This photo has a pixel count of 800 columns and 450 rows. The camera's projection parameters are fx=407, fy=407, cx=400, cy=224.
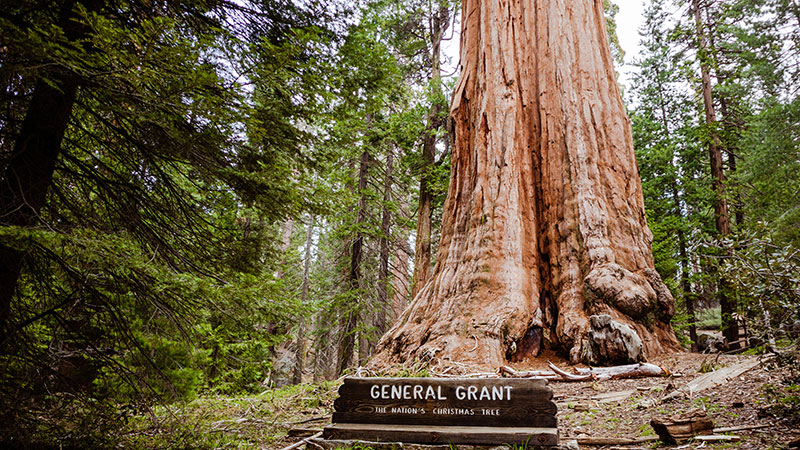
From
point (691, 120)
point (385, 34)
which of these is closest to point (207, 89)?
point (385, 34)

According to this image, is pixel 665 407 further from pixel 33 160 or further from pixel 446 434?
pixel 33 160

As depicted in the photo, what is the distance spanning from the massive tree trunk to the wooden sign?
212 cm

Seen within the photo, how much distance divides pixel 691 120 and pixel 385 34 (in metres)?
14.4

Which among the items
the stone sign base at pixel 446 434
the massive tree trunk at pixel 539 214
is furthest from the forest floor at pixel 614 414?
the massive tree trunk at pixel 539 214

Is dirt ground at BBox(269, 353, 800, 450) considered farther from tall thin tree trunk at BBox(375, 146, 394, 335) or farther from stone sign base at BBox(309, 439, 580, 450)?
tall thin tree trunk at BBox(375, 146, 394, 335)

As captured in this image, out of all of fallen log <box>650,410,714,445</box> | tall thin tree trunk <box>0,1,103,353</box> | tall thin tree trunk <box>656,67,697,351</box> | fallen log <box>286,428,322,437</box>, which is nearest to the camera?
fallen log <box>650,410,714,445</box>

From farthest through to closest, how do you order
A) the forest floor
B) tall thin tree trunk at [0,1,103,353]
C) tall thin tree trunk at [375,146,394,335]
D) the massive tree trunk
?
1. tall thin tree trunk at [375,146,394,335]
2. the massive tree trunk
3. tall thin tree trunk at [0,1,103,353]
4. the forest floor

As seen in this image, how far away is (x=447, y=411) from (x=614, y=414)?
1934 millimetres

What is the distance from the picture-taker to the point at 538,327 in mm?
6336

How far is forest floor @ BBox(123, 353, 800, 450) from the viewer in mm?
3248

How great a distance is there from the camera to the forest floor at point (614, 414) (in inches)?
128

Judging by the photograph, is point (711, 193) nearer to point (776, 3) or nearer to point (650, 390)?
point (776, 3)

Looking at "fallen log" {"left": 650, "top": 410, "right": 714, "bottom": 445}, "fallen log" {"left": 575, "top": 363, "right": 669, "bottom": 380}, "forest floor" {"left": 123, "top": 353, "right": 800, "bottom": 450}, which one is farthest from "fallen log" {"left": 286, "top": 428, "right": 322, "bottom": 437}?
"fallen log" {"left": 575, "top": 363, "right": 669, "bottom": 380}

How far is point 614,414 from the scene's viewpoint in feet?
13.5
